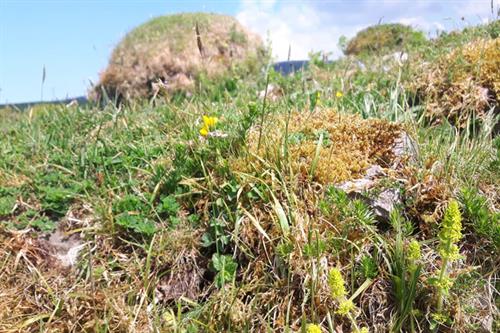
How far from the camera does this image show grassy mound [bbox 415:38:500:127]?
408cm

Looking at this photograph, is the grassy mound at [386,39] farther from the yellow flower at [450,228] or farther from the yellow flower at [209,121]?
the yellow flower at [450,228]

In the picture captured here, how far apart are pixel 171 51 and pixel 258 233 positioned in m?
12.2

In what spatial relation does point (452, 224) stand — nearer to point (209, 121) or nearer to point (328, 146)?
point (328, 146)

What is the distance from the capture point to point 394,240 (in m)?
2.48

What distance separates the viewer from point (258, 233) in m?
2.61

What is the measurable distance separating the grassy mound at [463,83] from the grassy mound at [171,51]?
8.25 metres

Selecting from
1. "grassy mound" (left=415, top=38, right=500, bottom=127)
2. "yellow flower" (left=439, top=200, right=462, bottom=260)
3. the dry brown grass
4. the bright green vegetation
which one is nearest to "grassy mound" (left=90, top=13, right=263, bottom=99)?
"grassy mound" (left=415, top=38, right=500, bottom=127)

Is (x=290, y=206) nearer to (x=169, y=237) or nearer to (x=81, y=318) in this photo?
(x=169, y=237)

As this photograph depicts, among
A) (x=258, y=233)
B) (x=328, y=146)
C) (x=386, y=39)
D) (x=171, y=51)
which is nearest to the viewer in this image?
(x=258, y=233)

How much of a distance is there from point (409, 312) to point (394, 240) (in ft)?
1.19

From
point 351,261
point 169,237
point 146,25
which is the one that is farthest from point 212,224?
point 146,25

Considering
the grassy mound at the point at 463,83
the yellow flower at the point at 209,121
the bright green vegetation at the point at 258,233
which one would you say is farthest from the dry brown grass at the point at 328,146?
the grassy mound at the point at 463,83

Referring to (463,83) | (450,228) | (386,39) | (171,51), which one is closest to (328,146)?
(450,228)

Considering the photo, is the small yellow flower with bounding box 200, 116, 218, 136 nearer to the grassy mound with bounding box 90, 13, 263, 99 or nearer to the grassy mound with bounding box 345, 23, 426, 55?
the grassy mound with bounding box 345, 23, 426, 55
